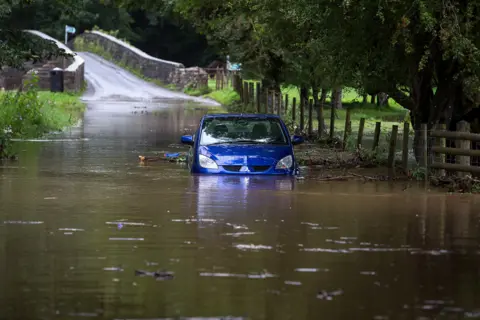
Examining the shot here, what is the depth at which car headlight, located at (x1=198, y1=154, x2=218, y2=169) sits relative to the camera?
70.2 feet

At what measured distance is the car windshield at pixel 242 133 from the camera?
22.1 meters

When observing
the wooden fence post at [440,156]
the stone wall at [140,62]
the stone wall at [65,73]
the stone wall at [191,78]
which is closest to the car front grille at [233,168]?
the wooden fence post at [440,156]

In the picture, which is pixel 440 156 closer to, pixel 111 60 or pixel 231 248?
pixel 231 248

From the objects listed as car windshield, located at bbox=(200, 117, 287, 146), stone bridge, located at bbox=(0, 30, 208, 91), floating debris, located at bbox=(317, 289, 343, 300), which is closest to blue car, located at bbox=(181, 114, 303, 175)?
car windshield, located at bbox=(200, 117, 287, 146)

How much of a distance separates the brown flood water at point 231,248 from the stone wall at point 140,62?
65.5 m

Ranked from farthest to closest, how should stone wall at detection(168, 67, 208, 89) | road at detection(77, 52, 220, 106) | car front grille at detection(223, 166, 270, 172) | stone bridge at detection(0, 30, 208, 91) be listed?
stone wall at detection(168, 67, 208, 89), road at detection(77, 52, 220, 106), stone bridge at detection(0, 30, 208, 91), car front grille at detection(223, 166, 270, 172)

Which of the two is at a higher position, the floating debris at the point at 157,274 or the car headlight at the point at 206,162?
the car headlight at the point at 206,162

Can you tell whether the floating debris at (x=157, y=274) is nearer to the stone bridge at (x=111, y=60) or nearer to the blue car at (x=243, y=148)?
the blue car at (x=243, y=148)

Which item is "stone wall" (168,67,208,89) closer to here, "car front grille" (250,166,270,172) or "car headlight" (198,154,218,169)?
"car headlight" (198,154,218,169)

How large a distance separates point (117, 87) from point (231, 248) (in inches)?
2727

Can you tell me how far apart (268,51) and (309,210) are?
2627 centimetres

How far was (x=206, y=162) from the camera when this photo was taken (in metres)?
21.5

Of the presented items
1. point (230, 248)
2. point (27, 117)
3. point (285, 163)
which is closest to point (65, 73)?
point (27, 117)

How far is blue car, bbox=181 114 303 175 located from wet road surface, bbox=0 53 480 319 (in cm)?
30
